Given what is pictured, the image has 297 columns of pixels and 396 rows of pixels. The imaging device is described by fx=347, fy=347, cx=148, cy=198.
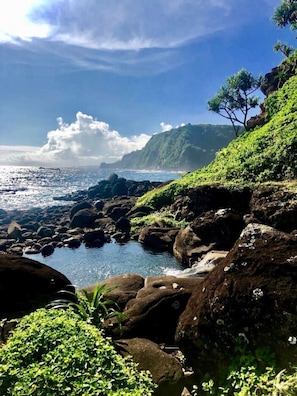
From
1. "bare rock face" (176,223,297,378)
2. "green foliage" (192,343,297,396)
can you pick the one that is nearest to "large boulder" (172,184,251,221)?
"bare rock face" (176,223,297,378)

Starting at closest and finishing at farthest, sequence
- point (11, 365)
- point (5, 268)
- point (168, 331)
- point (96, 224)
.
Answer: point (11, 365)
point (168, 331)
point (5, 268)
point (96, 224)

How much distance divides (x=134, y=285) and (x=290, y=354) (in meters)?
7.45

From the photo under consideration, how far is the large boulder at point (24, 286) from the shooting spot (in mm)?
9938

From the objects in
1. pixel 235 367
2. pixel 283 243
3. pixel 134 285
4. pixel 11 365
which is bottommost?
pixel 134 285

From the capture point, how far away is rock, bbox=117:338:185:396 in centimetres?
638

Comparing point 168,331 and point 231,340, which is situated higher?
point 231,340

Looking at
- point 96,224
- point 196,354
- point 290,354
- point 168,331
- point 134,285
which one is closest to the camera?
point 290,354

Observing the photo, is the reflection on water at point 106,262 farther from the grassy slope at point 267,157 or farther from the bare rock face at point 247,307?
the bare rock face at point 247,307

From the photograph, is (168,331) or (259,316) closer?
(259,316)

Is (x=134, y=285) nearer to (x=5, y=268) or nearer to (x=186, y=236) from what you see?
(x=5, y=268)

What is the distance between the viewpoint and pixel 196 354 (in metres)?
6.57

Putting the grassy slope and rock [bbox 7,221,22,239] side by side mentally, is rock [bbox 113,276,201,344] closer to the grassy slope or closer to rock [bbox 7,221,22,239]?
the grassy slope

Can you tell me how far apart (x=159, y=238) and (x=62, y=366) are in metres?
23.7

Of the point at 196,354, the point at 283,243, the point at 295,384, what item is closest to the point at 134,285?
the point at 196,354
